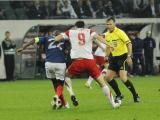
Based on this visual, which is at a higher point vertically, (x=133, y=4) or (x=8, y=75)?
(x=133, y=4)

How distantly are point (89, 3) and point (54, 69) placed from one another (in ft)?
67.0

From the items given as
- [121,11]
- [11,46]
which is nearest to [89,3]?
[121,11]

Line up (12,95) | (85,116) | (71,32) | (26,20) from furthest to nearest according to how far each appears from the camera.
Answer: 1. (26,20)
2. (12,95)
3. (71,32)
4. (85,116)

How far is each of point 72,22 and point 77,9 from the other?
4.01ft

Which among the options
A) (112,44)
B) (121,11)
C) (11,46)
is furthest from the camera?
(121,11)

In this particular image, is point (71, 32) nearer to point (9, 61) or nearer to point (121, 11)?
point (9, 61)

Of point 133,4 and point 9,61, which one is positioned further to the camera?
point 133,4

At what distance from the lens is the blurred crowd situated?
37.2 m

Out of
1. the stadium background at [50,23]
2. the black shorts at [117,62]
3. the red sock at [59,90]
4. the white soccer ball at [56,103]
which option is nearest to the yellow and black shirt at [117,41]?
the black shorts at [117,62]

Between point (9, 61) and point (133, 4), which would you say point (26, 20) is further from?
point (133, 4)

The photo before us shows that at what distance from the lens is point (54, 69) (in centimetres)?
1842

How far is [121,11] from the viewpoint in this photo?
39.3 metres

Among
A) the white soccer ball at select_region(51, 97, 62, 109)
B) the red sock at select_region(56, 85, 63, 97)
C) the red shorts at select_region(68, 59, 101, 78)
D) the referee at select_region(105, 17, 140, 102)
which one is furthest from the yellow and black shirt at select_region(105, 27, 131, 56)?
the white soccer ball at select_region(51, 97, 62, 109)

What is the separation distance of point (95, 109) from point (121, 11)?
2194 centimetres
